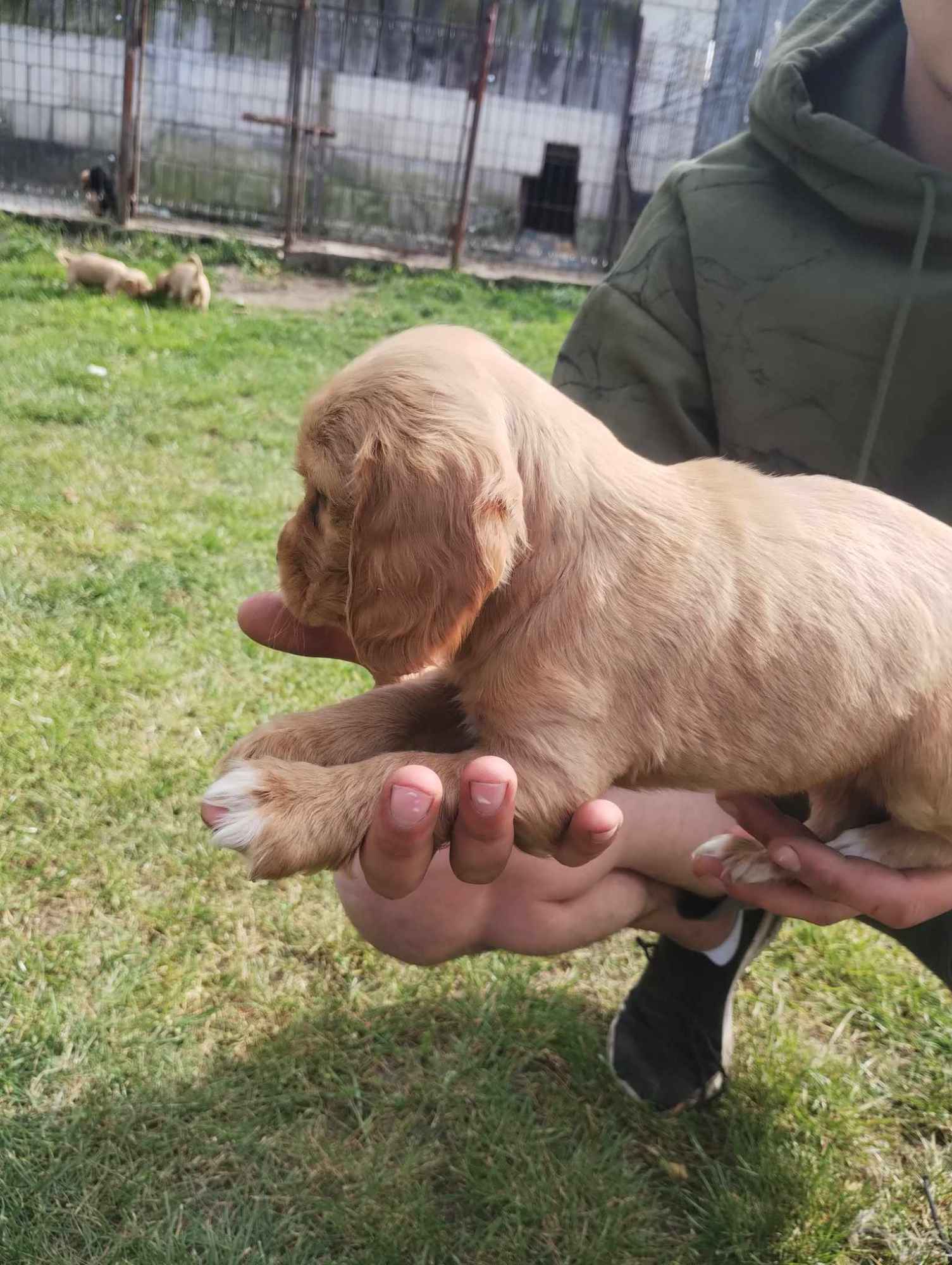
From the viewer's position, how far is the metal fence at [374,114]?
45.2ft

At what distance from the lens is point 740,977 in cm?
320

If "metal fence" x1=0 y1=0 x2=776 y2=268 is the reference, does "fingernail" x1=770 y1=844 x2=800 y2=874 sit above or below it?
below

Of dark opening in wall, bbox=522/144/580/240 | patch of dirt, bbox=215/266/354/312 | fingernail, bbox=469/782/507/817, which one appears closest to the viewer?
fingernail, bbox=469/782/507/817

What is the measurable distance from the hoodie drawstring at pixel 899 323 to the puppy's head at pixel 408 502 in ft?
4.20

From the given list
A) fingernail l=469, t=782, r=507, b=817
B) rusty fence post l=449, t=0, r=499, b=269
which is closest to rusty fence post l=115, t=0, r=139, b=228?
rusty fence post l=449, t=0, r=499, b=269

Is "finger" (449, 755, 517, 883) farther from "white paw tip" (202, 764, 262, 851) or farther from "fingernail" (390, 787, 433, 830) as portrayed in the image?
"white paw tip" (202, 764, 262, 851)

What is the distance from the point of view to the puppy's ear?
65.3 inches

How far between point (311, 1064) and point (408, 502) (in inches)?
74.9

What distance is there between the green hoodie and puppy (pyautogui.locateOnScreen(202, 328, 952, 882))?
0.87 metres

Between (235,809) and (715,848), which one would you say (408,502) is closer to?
(235,809)

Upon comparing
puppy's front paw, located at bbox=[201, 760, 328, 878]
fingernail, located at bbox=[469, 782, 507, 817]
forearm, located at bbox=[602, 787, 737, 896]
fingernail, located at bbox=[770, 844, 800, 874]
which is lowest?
forearm, located at bbox=[602, 787, 737, 896]

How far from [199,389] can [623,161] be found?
31.9 ft

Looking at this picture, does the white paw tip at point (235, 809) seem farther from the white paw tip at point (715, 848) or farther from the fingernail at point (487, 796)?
the white paw tip at point (715, 848)

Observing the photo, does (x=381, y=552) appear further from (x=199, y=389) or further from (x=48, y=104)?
(x=48, y=104)
